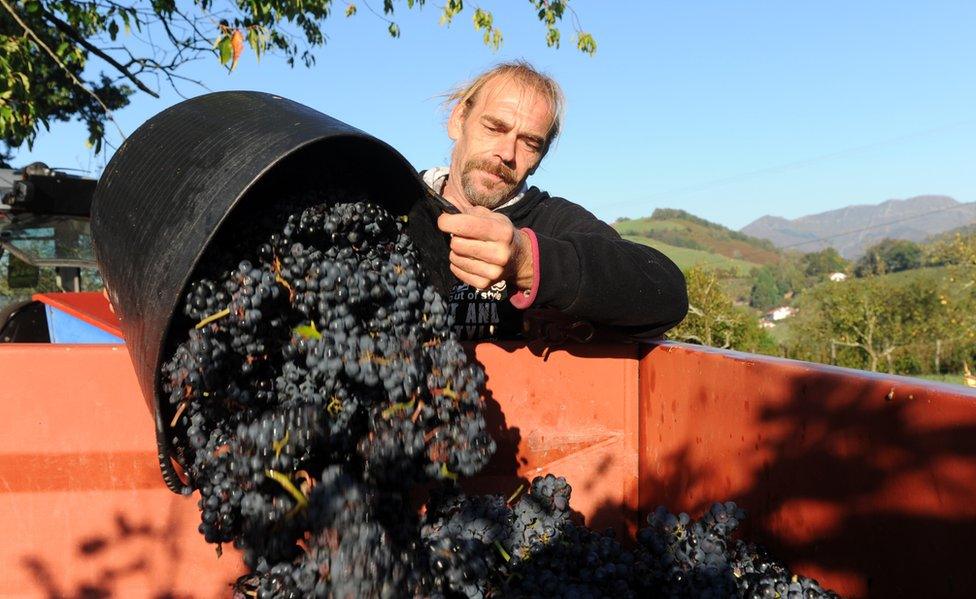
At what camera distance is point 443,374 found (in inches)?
52.8

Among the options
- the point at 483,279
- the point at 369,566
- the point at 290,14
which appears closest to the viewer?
the point at 369,566

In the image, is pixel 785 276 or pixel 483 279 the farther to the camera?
pixel 785 276

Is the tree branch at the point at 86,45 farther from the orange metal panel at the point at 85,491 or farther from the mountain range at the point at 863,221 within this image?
the mountain range at the point at 863,221

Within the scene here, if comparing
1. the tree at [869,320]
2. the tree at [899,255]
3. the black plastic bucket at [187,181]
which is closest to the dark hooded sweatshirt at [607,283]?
the black plastic bucket at [187,181]

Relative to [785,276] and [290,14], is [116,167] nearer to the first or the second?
[290,14]

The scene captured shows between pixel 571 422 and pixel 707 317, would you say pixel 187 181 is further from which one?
pixel 707 317

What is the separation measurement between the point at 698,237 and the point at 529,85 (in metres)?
83.0

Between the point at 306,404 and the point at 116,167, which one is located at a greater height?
the point at 116,167

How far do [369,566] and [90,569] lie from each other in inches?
33.2

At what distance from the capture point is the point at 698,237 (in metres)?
81.7

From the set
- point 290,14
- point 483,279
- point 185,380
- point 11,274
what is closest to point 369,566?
point 185,380

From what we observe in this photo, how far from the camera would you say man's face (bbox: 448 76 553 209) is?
247 cm

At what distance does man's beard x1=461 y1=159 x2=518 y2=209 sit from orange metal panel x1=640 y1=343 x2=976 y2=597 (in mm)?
906

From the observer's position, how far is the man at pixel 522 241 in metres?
1.45
